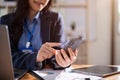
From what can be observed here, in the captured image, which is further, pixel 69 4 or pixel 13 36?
pixel 69 4

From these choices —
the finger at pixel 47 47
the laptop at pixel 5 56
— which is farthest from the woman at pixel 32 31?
the laptop at pixel 5 56

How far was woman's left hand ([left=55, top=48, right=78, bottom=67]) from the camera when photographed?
1.30 meters

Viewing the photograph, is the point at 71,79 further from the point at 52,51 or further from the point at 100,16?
the point at 100,16

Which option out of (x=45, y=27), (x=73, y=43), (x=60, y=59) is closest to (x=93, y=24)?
(x=45, y=27)

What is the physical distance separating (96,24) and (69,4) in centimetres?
48

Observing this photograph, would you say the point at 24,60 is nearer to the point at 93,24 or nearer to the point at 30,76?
the point at 30,76

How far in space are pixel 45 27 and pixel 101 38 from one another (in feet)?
6.79

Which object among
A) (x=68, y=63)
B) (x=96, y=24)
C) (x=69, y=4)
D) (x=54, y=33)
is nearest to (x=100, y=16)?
(x=96, y=24)

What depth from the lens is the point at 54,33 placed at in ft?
5.62

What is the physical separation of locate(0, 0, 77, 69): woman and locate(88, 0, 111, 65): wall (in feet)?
6.26

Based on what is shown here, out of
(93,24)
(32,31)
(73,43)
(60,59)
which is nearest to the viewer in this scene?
(73,43)

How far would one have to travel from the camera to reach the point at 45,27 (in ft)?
5.54

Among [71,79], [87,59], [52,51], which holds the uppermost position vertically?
[52,51]

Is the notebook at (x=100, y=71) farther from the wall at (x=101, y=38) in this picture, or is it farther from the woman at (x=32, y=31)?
the wall at (x=101, y=38)
